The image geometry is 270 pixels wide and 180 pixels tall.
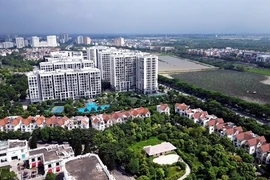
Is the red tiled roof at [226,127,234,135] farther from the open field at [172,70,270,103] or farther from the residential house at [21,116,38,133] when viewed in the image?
the residential house at [21,116,38,133]

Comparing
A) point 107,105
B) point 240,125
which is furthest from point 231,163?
point 107,105

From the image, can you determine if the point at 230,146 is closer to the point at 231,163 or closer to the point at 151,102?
the point at 231,163

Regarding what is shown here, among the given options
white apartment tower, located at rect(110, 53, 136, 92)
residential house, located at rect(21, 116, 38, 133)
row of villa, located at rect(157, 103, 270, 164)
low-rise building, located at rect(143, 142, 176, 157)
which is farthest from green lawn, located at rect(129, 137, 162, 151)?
white apartment tower, located at rect(110, 53, 136, 92)

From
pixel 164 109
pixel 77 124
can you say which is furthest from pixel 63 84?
pixel 164 109

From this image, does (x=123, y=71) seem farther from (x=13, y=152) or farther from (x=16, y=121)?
(x=13, y=152)

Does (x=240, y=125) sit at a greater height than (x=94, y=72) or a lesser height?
lesser

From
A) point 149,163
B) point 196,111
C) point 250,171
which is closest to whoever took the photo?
point 250,171
